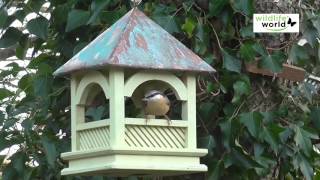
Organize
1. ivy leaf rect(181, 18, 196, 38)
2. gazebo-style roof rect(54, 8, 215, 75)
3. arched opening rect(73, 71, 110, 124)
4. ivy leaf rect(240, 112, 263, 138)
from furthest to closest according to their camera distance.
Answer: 1. ivy leaf rect(181, 18, 196, 38)
2. ivy leaf rect(240, 112, 263, 138)
3. arched opening rect(73, 71, 110, 124)
4. gazebo-style roof rect(54, 8, 215, 75)

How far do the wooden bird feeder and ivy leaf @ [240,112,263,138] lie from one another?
53 centimetres

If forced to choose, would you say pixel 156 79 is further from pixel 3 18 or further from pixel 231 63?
pixel 3 18

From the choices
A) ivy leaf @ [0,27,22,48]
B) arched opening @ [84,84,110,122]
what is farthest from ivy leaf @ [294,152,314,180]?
ivy leaf @ [0,27,22,48]

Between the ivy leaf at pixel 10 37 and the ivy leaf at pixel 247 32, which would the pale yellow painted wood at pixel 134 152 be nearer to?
the ivy leaf at pixel 247 32

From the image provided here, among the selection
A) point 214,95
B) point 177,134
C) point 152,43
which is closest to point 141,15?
point 152,43

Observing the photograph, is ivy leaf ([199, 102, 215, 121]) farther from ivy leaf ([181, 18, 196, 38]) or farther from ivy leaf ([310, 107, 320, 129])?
ivy leaf ([310, 107, 320, 129])

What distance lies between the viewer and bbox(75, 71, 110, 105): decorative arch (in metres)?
2.49

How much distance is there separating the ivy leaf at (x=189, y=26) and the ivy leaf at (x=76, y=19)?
0.36 meters

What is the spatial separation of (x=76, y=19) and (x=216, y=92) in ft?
1.90

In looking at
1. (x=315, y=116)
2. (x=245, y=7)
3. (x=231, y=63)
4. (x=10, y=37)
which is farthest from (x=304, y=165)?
(x=10, y=37)

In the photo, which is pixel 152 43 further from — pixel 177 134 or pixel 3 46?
pixel 3 46

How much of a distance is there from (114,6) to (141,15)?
0.86 metres

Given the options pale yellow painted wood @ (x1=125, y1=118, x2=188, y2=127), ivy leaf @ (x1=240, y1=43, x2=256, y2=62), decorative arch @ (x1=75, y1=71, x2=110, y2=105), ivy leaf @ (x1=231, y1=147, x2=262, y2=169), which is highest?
ivy leaf @ (x1=240, y1=43, x2=256, y2=62)

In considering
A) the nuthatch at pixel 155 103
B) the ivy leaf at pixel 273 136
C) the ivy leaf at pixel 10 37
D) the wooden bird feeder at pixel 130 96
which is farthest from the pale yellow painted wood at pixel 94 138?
the ivy leaf at pixel 10 37
